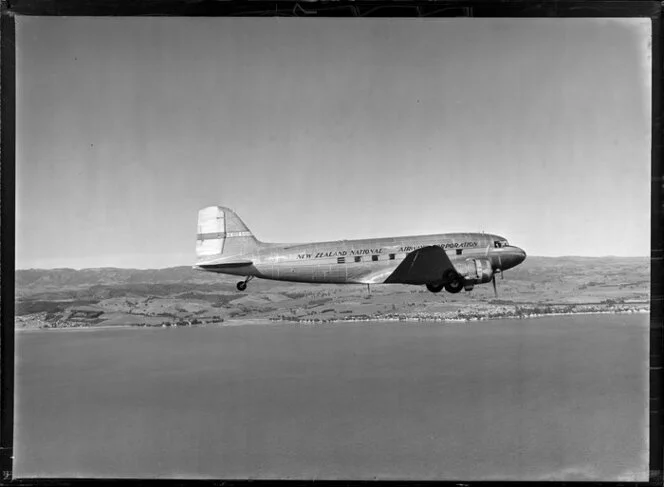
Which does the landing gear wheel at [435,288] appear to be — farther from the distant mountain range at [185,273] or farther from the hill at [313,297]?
the distant mountain range at [185,273]

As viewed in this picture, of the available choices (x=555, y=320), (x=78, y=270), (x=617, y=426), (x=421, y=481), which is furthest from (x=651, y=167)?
(x=78, y=270)

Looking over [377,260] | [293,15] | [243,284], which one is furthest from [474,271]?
[293,15]

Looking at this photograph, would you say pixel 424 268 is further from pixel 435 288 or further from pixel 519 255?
pixel 519 255

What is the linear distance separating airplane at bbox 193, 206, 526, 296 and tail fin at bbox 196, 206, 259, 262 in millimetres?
48

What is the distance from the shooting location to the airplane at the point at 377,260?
15.8 ft

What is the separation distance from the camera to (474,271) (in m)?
5.04

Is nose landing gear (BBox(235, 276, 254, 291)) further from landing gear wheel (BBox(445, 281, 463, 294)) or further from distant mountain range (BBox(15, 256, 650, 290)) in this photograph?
landing gear wheel (BBox(445, 281, 463, 294))

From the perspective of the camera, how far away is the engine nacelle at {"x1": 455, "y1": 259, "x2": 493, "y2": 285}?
4.98 metres

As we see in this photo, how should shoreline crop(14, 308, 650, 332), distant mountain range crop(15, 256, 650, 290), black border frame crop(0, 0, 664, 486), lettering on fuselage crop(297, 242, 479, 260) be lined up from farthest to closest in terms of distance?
lettering on fuselage crop(297, 242, 479, 260), shoreline crop(14, 308, 650, 332), distant mountain range crop(15, 256, 650, 290), black border frame crop(0, 0, 664, 486)

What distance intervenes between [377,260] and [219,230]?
1.56 metres

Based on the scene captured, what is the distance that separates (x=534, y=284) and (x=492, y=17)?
97.9 inches

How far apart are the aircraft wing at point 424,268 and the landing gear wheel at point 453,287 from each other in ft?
0.18

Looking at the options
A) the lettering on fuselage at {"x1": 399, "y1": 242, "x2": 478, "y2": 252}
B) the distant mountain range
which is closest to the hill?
the distant mountain range

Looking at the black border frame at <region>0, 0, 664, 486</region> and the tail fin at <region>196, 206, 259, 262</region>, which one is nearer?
the black border frame at <region>0, 0, 664, 486</region>
